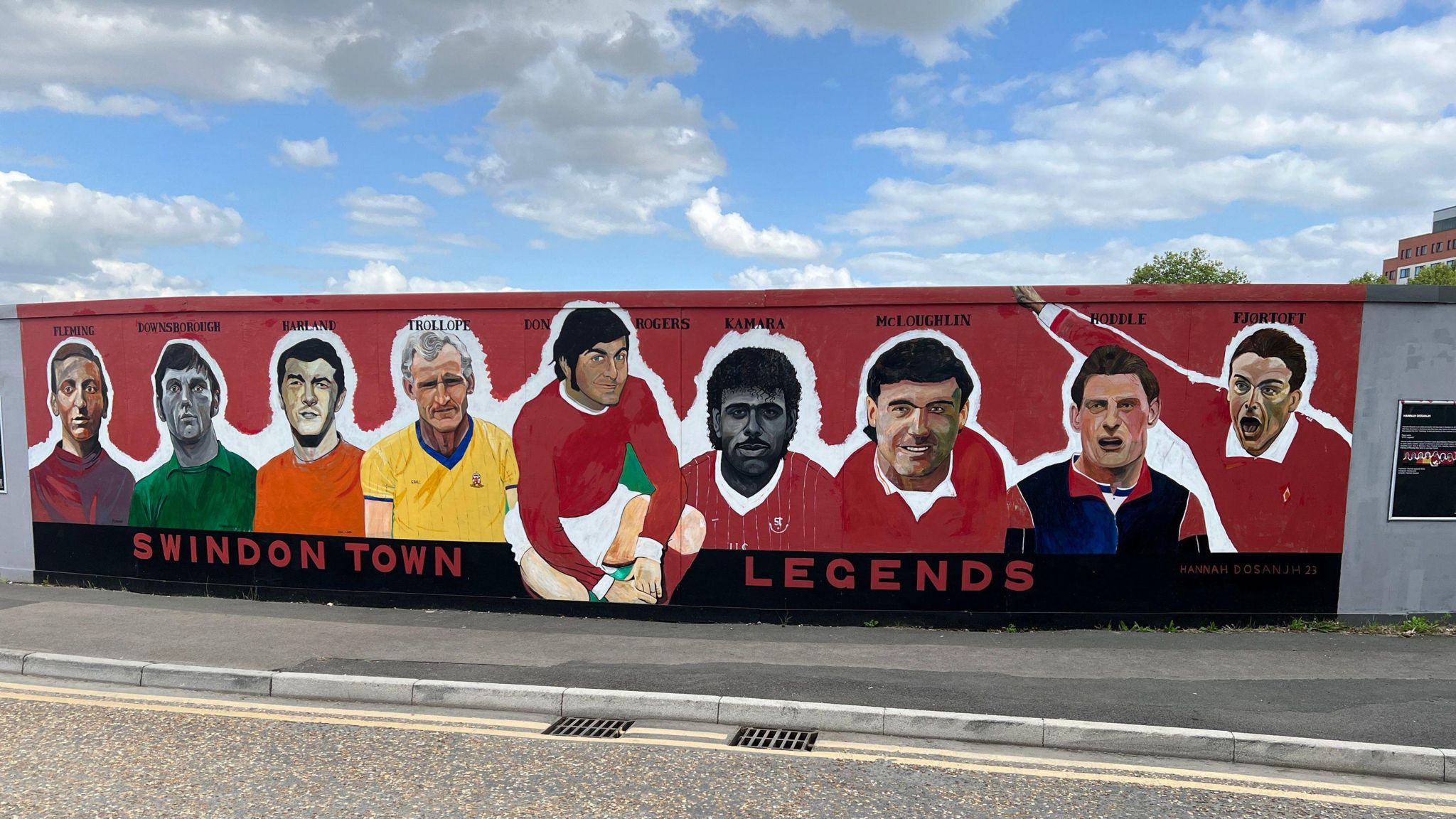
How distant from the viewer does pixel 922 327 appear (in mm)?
7688

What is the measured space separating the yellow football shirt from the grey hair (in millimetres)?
513

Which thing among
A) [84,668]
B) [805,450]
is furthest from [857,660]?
[84,668]

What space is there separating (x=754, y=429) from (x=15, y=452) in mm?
8674

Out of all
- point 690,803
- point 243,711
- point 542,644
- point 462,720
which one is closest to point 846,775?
point 690,803

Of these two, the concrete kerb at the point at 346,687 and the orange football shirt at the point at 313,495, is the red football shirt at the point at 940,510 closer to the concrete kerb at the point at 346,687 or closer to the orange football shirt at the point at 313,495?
the concrete kerb at the point at 346,687

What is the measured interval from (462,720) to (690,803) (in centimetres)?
201

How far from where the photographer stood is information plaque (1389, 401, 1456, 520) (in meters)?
7.58

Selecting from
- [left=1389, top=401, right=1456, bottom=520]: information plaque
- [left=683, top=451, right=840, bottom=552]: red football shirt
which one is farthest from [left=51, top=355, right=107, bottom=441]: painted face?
[left=1389, top=401, right=1456, bottom=520]: information plaque

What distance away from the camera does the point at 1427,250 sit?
99.4 m

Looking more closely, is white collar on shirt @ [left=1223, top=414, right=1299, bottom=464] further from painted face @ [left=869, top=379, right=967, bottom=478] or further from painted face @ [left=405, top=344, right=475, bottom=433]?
painted face @ [left=405, top=344, right=475, bottom=433]

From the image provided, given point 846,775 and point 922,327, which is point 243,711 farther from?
point 922,327

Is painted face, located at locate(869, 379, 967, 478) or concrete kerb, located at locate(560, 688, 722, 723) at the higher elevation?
painted face, located at locate(869, 379, 967, 478)

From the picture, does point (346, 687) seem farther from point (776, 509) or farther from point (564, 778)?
point (776, 509)

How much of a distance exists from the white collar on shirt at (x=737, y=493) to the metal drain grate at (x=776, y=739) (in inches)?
106
